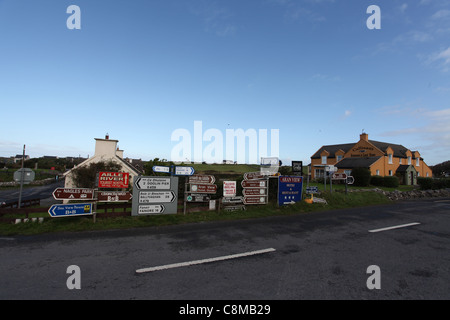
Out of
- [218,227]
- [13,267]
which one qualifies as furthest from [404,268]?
[13,267]

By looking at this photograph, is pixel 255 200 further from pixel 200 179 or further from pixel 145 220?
pixel 145 220

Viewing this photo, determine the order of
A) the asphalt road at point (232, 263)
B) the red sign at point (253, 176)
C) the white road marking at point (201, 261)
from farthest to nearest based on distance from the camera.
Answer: the red sign at point (253, 176)
the white road marking at point (201, 261)
the asphalt road at point (232, 263)

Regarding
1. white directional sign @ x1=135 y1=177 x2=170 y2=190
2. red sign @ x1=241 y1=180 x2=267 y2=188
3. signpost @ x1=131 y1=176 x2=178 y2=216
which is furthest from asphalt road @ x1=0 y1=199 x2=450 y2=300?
red sign @ x1=241 y1=180 x2=267 y2=188

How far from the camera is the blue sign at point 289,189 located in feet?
43.6

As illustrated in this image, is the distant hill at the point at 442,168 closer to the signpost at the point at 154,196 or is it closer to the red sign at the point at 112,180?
the signpost at the point at 154,196

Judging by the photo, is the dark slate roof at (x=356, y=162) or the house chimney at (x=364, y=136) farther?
the house chimney at (x=364, y=136)

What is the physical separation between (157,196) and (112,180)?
2315mm

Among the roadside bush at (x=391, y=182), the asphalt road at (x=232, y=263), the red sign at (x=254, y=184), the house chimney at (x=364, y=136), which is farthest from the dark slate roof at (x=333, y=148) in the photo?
the asphalt road at (x=232, y=263)

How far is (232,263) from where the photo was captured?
17.0 ft

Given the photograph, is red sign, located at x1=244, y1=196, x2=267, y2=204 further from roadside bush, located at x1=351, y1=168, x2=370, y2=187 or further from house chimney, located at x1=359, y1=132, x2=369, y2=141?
house chimney, located at x1=359, y1=132, x2=369, y2=141

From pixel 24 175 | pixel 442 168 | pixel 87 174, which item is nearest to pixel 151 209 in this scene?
pixel 24 175

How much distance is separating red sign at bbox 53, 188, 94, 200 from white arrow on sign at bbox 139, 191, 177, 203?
84.5 inches

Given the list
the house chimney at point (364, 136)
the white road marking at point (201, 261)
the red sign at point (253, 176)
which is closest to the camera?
the white road marking at point (201, 261)

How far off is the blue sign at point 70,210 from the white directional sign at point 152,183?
2.22 m
